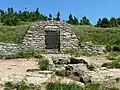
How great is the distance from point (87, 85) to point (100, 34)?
16247 millimetres

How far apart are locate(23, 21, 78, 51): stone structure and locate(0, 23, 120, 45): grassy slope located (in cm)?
68

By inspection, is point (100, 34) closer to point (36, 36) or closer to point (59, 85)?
point (36, 36)

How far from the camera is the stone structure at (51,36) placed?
23.2 m

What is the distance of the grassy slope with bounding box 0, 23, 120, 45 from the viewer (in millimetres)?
23562

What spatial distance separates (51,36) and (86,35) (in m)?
2.84

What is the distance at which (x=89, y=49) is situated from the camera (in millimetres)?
23109

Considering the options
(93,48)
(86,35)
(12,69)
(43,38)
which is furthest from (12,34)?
(12,69)

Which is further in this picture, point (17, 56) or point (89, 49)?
point (89, 49)

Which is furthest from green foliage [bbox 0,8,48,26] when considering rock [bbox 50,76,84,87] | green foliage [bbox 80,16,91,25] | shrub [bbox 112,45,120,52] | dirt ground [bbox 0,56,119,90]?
rock [bbox 50,76,84,87]

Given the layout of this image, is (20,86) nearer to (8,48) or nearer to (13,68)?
(13,68)

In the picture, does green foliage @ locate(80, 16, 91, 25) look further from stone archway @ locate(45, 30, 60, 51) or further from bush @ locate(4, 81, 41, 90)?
bush @ locate(4, 81, 41, 90)

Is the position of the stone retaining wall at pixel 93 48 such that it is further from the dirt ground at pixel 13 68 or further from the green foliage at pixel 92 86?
the green foliage at pixel 92 86

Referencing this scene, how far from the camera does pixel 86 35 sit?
24969mm

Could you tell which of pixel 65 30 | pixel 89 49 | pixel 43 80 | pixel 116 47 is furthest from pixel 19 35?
pixel 43 80
